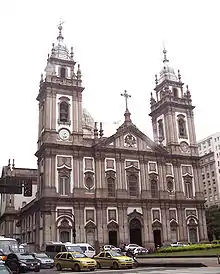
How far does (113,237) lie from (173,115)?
2028 centimetres

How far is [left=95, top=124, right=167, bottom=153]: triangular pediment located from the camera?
51.1m

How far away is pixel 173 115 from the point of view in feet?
186

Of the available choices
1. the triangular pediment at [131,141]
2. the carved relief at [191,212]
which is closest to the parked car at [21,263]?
the triangular pediment at [131,141]

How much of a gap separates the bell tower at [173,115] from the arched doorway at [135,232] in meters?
11.8

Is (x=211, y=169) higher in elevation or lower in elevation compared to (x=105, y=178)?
higher

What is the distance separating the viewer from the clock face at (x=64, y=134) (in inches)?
1925

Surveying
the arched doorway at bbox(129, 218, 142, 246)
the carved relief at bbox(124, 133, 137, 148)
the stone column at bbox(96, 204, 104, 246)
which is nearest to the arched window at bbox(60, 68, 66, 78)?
the carved relief at bbox(124, 133, 137, 148)

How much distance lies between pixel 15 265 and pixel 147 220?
26.8 metres

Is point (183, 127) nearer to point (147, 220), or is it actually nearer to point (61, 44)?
point (147, 220)

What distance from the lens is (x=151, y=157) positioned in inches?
2069

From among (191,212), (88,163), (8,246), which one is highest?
(88,163)

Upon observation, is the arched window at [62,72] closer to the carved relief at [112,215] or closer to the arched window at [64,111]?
the arched window at [64,111]

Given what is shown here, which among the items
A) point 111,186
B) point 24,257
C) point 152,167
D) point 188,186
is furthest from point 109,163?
point 24,257

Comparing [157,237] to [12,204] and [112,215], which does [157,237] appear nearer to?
[112,215]
